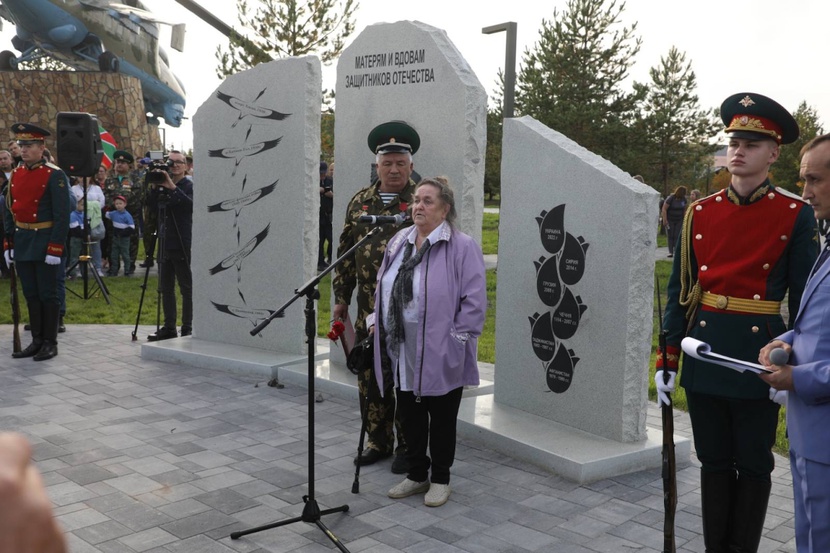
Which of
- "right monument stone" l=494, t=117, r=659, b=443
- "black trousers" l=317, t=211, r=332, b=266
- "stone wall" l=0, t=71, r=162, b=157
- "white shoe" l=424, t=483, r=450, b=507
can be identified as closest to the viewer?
"white shoe" l=424, t=483, r=450, b=507

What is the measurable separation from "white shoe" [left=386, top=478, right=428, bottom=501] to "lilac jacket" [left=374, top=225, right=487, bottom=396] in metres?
0.57

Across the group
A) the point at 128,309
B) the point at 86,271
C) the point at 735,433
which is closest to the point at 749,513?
the point at 735,433

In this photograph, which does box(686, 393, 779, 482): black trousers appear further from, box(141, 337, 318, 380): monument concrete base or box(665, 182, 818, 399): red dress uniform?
box(141, 337, 318, 380): monument concrete base

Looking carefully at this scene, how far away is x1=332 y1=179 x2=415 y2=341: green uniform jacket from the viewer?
213 inches

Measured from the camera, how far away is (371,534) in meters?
4.20

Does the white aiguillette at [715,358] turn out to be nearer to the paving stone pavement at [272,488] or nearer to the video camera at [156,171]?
the paving stone pavement at [272,488]

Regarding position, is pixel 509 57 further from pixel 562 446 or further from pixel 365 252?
pixel 562 446

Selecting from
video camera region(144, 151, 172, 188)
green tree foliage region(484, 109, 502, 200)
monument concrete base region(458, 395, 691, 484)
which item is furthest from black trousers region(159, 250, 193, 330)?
green tree foliage region(484, 109, 502, 200)

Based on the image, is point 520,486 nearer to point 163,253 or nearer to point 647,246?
point 647,246

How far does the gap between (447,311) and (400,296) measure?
0.27 meters

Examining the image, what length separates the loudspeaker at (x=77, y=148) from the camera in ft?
37.2

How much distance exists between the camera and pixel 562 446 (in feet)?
17.1

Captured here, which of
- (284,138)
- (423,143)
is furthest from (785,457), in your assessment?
(284,138)

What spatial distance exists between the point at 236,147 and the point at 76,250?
6.67 meters
